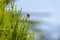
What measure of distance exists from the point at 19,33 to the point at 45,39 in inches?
182

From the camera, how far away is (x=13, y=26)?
667 centimetres

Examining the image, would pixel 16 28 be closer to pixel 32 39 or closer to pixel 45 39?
pixel 32 39

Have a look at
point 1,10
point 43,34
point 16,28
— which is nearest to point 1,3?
point 1,10

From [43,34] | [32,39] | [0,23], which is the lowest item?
[43,34]

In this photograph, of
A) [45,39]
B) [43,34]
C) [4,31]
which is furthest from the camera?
[43,34]

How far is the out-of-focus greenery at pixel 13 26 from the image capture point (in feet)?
20.9

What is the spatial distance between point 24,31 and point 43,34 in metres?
5.80

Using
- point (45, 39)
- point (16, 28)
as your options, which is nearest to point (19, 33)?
point (16, 28)

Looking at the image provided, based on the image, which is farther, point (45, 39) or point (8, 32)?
point (45, 39)

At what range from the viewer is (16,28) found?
6703mm

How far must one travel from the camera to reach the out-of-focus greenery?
6.38m

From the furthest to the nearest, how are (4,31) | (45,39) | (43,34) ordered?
(43,34) → (45,39) → (4,31)

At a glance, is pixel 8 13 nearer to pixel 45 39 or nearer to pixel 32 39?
pixel 32 39

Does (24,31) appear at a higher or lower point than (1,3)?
lower
